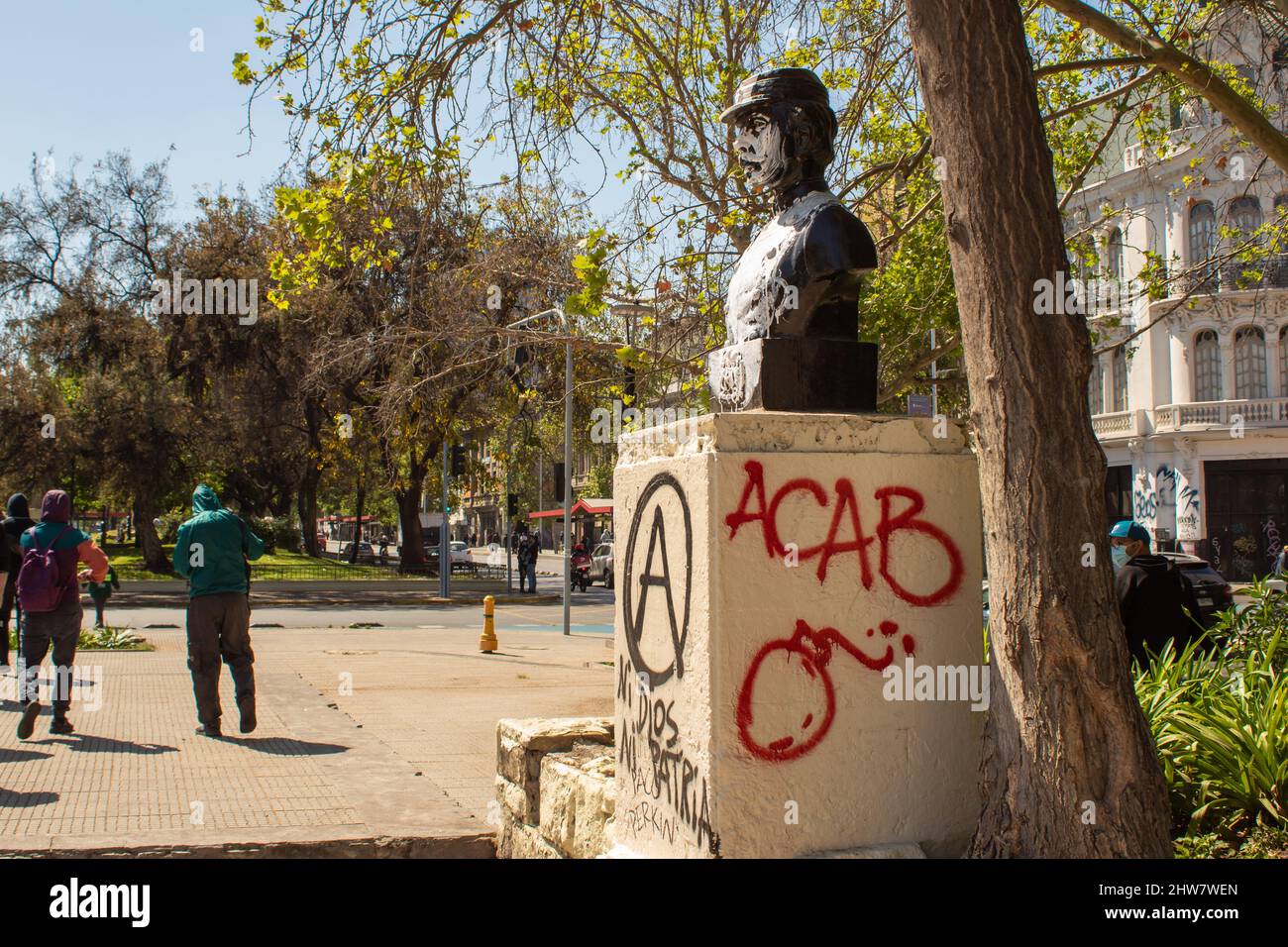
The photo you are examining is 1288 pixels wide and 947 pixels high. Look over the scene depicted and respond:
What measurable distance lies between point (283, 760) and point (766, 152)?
18.2 feet

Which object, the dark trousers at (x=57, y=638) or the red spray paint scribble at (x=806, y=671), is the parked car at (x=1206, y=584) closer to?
the dark trousers at (x=57, y=638)

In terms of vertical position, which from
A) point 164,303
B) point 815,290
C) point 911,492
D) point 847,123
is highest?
point 164,303

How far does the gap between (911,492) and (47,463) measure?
33135mm

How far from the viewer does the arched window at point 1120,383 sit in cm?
3681

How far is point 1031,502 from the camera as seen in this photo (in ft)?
11.3

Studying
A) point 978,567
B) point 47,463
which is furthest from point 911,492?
point 47,463

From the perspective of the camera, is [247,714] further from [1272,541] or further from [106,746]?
[1272,541]

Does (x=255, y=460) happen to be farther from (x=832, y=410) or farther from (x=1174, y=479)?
(x=832, y=410)

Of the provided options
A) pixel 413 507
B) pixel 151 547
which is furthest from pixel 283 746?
pixel 413 507

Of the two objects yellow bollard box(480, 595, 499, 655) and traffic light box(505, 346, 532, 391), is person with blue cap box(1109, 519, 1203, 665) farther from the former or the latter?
yellow bollard box(480, 595, 499, 655)

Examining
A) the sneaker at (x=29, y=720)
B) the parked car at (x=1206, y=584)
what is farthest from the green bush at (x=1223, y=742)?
the parked car at (x=1206, y=584)

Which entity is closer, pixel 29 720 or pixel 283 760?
pixel 283 760
